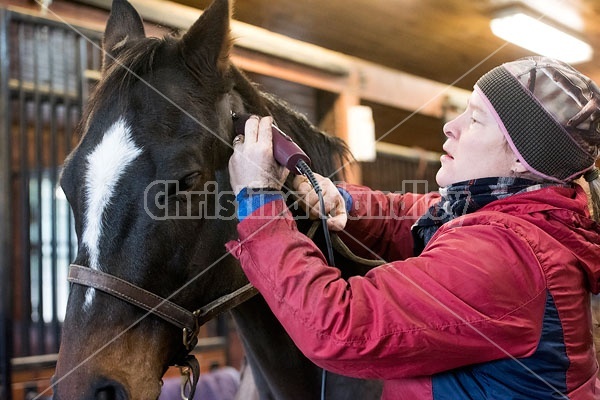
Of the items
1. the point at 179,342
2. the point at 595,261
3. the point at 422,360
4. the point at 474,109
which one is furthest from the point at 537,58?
the point at 179,342

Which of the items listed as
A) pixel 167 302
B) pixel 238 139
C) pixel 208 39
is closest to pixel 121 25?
pixel 208 39

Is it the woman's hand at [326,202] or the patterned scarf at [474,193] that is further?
the woman's hand at [326,202]

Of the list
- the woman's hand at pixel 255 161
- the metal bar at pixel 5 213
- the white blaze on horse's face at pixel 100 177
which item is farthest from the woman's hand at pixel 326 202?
the metal bar at pixel 5 213

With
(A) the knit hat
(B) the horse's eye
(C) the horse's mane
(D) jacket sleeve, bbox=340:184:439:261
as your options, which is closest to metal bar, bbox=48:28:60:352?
(C) the horse's mane

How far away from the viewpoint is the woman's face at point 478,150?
3.42ft

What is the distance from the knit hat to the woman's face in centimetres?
3

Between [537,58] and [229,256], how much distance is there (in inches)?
27.9

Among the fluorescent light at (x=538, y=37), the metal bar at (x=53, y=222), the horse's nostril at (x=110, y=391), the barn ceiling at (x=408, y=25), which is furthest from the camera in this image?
the fluorescent light at (x=538, y=37)

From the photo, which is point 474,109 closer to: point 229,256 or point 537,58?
point 537,58

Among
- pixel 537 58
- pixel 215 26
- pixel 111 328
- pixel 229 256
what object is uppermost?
pixel 215 26

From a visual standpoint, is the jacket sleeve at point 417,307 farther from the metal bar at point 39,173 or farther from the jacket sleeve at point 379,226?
the metal bar at point 39,173

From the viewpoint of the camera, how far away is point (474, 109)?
1.10 m

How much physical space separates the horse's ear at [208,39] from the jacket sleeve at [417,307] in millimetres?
483

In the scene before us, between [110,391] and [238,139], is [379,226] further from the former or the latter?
[110,391]
